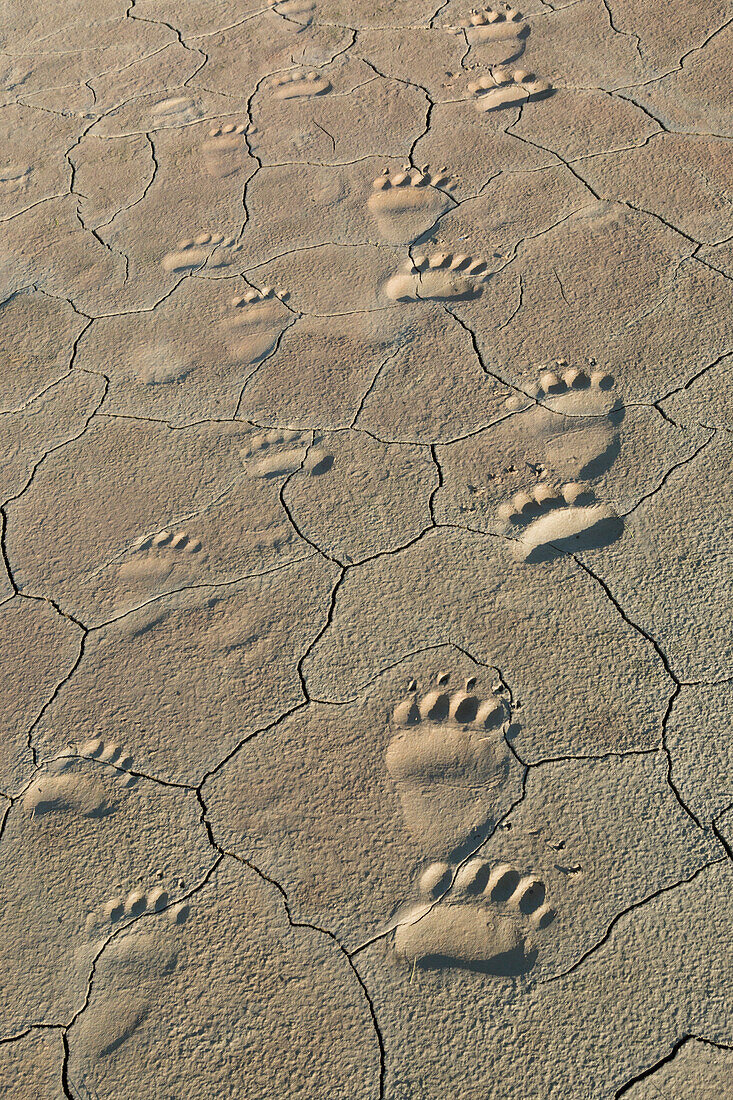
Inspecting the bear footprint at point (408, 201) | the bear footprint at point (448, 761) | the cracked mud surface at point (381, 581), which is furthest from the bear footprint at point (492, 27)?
the bear footprint at point (448, 761)

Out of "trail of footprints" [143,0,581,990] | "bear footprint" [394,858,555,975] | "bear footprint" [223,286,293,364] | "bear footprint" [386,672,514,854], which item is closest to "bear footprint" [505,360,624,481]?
"trail of footprints" [143,0,581,990]

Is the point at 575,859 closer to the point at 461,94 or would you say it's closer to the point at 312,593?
the point at 312,593

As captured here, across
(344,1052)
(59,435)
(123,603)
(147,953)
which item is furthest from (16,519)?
(344,1052)

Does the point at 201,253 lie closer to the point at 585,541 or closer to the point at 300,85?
the point at 300,85

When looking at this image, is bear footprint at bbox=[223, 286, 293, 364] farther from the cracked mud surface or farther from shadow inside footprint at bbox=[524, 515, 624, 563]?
shadow inside footprint at bbox=[524, 515, 624, 563]

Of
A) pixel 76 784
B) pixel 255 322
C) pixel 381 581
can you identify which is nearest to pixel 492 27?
pixel 255 322
